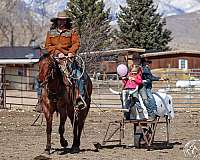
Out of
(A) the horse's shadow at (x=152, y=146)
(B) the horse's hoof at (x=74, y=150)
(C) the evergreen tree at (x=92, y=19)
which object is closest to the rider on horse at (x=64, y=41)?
(B) the horse's hoof at (x=74, y=150)

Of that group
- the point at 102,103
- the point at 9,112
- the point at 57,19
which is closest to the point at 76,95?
the point at 57,19

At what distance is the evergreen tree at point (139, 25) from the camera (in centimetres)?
5534

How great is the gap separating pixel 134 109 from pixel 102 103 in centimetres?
1394

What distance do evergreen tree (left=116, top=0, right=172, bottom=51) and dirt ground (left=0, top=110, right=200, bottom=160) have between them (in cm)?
3557

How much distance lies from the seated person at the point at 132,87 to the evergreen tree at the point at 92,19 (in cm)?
3684

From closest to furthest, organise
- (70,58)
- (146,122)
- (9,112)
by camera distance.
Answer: (70,58), (146,122), (9,112)

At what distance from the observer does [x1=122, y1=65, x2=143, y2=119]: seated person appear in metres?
11.5

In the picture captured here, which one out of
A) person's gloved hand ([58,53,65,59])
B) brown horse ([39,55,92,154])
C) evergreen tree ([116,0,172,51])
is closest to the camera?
brown horse ([39,55,92,154])

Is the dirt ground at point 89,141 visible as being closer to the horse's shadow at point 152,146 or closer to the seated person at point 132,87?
the horse's shadow at point 152,146

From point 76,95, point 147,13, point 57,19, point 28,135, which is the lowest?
point 28,135

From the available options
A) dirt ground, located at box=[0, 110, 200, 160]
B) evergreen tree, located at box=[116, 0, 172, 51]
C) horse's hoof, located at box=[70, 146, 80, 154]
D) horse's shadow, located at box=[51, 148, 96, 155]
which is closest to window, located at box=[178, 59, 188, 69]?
evergreen tree, located at box=[116, 0, 172, 51]

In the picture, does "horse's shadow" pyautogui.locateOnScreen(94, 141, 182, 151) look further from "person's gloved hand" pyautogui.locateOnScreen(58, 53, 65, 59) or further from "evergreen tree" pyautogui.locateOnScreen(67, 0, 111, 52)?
"evergreen tree" pyautogui.locateOnScreen(67, 0, 111, 52)

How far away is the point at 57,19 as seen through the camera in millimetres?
10688

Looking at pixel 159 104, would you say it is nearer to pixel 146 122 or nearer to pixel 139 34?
pixel 146 122
